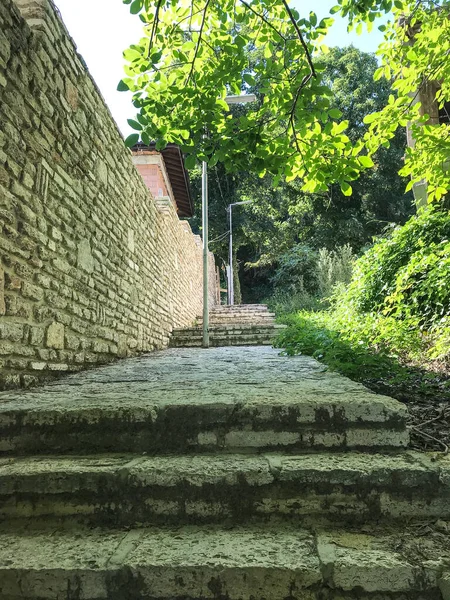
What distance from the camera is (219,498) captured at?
1.37 meters

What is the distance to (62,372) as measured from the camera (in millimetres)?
2867

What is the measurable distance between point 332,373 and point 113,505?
180 centimetres

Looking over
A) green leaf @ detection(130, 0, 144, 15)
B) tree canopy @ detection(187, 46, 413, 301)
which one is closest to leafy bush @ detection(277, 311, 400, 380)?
green leaf @ detection(130, 0, 144, 15)

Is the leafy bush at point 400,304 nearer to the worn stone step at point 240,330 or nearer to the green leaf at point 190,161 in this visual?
the worn stone step at point 240,330

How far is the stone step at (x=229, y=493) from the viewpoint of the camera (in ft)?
4.42

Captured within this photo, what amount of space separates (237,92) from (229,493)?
257 centimetres

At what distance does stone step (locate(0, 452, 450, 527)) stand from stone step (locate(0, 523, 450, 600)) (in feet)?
0.54

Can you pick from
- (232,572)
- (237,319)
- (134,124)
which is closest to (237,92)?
(134,124)

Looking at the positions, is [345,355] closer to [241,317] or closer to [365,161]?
[365,161]

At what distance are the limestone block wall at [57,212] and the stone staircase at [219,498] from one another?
0.64m

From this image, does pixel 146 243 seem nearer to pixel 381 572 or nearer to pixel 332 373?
pixel 332 373

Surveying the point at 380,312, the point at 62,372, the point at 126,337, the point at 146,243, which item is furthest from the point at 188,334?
the point at 62,372

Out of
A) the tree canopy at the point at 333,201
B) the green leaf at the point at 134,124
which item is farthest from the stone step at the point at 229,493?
the tree canopy at the point at 333,201

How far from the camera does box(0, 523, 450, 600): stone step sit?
3.50 feet
